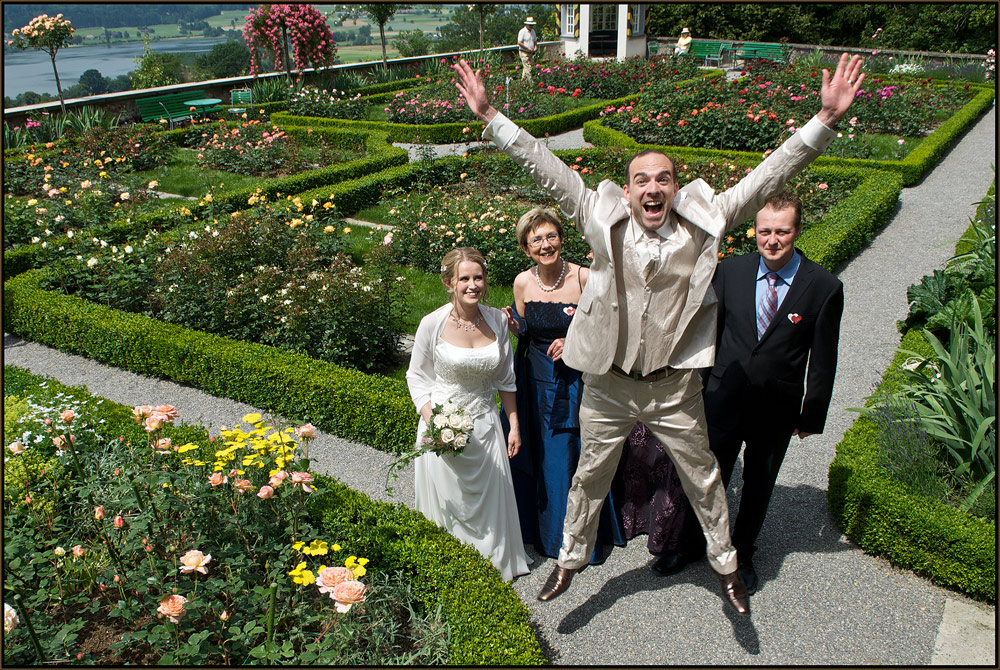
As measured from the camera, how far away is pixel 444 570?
300cm

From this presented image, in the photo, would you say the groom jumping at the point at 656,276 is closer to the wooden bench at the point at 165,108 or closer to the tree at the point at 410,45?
the wooden bench at the point at 165,108

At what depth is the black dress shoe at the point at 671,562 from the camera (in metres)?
3.54

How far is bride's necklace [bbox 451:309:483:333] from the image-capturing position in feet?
11.3

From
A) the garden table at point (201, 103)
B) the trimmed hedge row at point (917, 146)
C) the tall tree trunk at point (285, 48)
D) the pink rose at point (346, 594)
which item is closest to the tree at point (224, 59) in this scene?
the tall tree trunk at point (285, 48)

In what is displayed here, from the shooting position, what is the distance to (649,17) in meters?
31.0

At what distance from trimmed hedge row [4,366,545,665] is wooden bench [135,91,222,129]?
1454 cm


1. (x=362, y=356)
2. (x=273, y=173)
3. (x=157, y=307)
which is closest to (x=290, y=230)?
(x=157, y=307)

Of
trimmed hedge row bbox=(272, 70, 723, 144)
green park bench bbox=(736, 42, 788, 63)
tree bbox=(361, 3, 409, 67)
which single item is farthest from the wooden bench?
green park bench bbox=(736, 42, 788, 63)

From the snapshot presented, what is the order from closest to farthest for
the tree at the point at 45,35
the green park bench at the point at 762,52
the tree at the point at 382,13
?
the tree at the point at 45,35
the tree at the point at 382,13
the green park bench at the point at 762,52

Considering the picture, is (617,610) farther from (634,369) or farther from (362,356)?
(362,356)

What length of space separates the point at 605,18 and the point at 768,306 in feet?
84.8

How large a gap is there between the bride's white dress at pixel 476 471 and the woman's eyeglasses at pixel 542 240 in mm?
469

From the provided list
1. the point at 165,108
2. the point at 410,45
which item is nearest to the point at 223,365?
the point at 165,108

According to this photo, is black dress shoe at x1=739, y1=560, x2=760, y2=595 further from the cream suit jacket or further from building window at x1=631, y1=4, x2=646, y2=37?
building window at x1=631, y1=4, x2=646, y2=37
